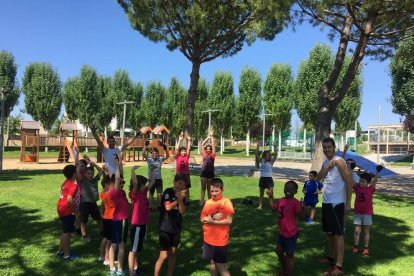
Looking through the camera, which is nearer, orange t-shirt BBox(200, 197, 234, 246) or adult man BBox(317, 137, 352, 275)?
orange t-shirt BBox(200, 197, 234, 246)

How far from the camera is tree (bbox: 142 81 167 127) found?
52344mm

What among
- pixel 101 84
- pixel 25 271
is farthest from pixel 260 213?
pixel 101 84

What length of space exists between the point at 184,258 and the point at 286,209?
1859 mm

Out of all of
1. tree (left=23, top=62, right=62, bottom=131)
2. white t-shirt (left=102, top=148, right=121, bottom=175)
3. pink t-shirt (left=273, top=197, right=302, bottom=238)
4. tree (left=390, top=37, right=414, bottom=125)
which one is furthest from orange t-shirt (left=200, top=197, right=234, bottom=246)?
tree (left=23, top=62, right=62, bottom=131)

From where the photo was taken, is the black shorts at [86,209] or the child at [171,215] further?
the black shorts at [86,209]

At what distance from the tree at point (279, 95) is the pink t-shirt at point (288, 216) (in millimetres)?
42073

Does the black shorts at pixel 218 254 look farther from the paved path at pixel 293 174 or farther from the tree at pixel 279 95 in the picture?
the tree at pixel 279 95

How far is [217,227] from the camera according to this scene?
442 cm

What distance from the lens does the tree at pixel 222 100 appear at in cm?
5091

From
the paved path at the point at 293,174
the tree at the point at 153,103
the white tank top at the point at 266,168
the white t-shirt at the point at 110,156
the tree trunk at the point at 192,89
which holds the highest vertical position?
the tree at the point at 153,103

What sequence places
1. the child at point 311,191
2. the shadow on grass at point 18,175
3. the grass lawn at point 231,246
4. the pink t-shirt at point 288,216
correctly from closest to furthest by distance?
the pink t-shirt at point 288,216 → the grass lawn at point 231,246 → the child at point 311,191 → the shadow on grass at point 18,175

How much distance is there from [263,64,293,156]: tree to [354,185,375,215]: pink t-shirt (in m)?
40.3

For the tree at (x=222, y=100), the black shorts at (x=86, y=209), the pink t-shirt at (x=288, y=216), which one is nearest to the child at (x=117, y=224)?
the black shorts at (x=86, y=209)

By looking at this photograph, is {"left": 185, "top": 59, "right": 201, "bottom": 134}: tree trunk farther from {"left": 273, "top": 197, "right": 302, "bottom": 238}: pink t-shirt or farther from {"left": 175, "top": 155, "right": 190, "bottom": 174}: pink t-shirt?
{"left": 273, "top": 197, "right": 302, "bottom": 238}: pink t-shirt
